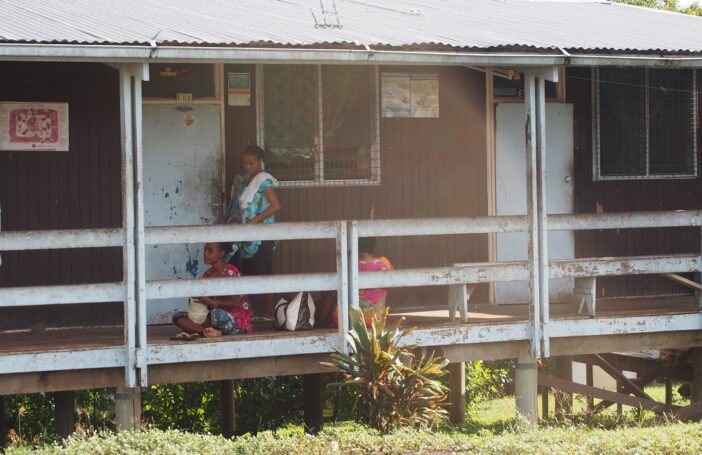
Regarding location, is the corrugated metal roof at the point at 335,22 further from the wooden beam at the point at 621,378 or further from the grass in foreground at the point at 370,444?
the wooden beam at the point at 621,378

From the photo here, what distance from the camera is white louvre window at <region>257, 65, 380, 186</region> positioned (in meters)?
11.6

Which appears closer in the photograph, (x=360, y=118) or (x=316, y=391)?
(x=360, y=118)

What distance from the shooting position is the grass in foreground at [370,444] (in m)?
8.15

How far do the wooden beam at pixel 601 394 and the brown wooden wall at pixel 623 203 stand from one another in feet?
4.33

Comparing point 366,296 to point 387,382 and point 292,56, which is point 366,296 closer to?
point 387,382

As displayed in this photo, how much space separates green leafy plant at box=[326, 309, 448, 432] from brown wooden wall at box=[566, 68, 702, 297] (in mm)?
4117

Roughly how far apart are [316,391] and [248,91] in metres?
3.60

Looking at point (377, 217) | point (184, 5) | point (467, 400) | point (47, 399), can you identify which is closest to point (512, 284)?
point (377, 217)

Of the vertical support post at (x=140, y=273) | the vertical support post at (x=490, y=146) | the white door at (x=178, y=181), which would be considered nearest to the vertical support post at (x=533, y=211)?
the vertical support post at (x=490, y=146)

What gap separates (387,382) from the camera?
9.12 meters

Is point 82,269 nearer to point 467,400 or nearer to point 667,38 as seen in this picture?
point 667,38

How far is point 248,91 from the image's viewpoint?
11492mm

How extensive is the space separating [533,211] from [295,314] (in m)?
2.31

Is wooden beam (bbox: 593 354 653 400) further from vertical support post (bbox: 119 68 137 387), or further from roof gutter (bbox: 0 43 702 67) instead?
vertical support post (bbox: 119 68 137 387)
